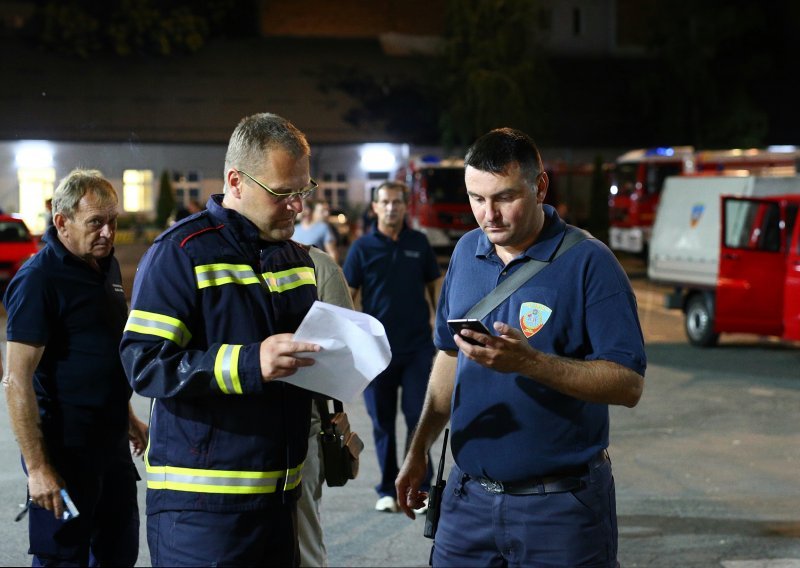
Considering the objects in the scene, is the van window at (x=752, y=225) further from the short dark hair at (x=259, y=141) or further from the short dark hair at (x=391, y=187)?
the short dark hair at (x=259, y=141)

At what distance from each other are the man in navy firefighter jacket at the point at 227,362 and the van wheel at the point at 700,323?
38.5ft

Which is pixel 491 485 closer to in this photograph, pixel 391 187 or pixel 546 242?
pixel 546 242

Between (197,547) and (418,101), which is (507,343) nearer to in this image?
(197,547)

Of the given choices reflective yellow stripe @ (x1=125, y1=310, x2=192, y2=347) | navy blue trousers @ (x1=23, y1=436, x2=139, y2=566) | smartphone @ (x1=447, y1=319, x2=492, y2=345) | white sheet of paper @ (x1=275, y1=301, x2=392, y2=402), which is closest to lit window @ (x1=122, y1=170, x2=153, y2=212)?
navy blue trousers @ (x1=23, y1=436, x2=139, y2=566)

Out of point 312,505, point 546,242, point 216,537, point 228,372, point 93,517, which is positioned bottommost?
point 312,505

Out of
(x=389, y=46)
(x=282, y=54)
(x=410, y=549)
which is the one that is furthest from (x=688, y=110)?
(x=410, y=549)

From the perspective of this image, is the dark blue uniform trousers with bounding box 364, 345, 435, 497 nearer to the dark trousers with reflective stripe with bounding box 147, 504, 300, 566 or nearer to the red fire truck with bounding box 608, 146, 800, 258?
the dark trousers with reflective stripe with bounding box 147, 504, 300, 566

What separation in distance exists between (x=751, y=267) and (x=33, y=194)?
21.2m

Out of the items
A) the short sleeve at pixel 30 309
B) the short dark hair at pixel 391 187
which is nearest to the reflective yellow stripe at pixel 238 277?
the short sleeve at pixel 30 309

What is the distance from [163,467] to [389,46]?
47.0m

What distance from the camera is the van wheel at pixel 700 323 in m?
14.1

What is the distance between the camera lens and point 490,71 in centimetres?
3872

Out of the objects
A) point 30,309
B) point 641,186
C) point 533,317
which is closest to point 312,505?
point 30,309

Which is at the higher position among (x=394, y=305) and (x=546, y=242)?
(x=546, y=242)
